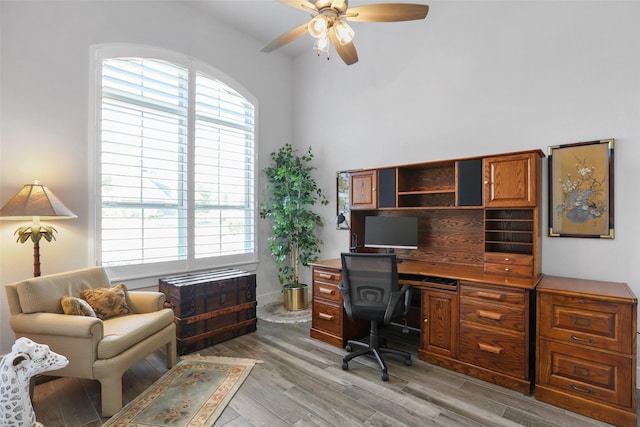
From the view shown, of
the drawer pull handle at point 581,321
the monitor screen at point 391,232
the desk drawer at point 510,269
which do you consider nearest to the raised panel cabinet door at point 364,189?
the monitor screen at point 391,232

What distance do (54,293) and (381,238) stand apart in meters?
3.02

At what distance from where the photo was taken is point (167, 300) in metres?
3.22

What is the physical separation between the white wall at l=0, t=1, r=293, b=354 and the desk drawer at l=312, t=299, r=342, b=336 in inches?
73.6

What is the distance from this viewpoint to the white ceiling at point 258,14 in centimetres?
373

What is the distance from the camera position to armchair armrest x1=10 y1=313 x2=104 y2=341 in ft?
6.90

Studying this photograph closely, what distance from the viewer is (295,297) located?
4406 millimetres

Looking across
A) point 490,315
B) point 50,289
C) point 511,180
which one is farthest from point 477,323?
point 50,289

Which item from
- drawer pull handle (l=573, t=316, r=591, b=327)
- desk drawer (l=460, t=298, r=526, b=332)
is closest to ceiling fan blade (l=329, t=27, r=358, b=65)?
desk drawer (l=460, t=298, r=526, b=332)

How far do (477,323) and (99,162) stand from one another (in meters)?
3.86

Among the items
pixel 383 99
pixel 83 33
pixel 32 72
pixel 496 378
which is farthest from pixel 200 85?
pixel 496 378

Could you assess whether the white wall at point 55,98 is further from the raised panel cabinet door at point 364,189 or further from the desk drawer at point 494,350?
the desk drawer at point 494,350

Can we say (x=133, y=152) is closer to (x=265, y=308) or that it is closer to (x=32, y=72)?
(x=32, y=72)

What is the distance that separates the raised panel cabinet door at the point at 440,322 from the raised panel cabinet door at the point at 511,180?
0.93 meters

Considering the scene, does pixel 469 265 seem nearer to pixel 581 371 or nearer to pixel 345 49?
pixel 581 371
